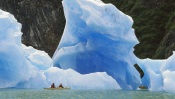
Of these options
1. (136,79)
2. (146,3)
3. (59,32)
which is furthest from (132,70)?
(59,32)

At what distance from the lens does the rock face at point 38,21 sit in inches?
1714

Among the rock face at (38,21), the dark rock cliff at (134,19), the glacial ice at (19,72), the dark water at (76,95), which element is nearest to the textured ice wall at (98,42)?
the glacial ice at (19,72)

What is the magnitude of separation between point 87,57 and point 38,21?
2154cm

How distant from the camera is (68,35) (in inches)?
912

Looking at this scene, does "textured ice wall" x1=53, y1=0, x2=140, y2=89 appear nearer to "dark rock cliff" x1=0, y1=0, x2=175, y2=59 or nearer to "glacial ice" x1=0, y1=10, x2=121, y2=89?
"glacial ice" x1=0, y1=10, x2=121, y2=89

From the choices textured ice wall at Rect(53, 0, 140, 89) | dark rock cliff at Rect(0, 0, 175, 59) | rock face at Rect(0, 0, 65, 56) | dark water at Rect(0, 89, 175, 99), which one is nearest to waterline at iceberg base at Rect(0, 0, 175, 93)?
textured ice wall at Rect(53, 0, 140, 89)

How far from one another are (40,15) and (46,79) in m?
23.3

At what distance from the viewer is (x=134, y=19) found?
38.8 meters

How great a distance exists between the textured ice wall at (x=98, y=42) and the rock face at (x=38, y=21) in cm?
1952

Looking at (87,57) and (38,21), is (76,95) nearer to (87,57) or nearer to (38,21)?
(87,57)

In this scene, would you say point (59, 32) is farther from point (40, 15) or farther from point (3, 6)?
point (3, 6)

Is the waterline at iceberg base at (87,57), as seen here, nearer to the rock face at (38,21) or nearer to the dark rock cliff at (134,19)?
the dark rock cliff at (134,19)

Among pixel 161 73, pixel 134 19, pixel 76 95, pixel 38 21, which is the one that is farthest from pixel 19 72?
pixel 38 21

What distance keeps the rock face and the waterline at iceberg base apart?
60.3ft
